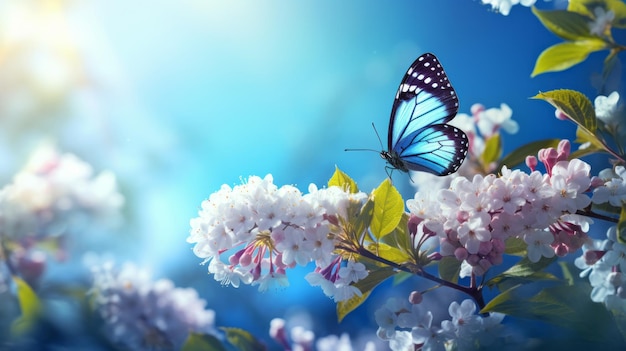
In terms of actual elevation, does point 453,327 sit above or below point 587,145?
below

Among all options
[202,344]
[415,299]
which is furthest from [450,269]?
[202,344]

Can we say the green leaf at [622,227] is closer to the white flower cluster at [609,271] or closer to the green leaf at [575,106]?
the white flower cluster at [609,271]

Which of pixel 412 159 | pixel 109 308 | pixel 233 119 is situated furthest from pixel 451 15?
pixel 109 308

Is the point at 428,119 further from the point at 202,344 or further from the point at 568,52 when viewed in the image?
the point at 202,344

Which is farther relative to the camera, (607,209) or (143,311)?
(143,311)

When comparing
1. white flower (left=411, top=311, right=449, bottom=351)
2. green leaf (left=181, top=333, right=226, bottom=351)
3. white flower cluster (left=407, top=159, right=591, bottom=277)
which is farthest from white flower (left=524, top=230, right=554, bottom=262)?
green leaf (left=181, top=333, right=226, bottom=351)

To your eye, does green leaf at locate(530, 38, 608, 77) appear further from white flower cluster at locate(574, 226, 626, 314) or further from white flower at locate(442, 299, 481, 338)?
white flower at locate(442, 299, 481, 338)
